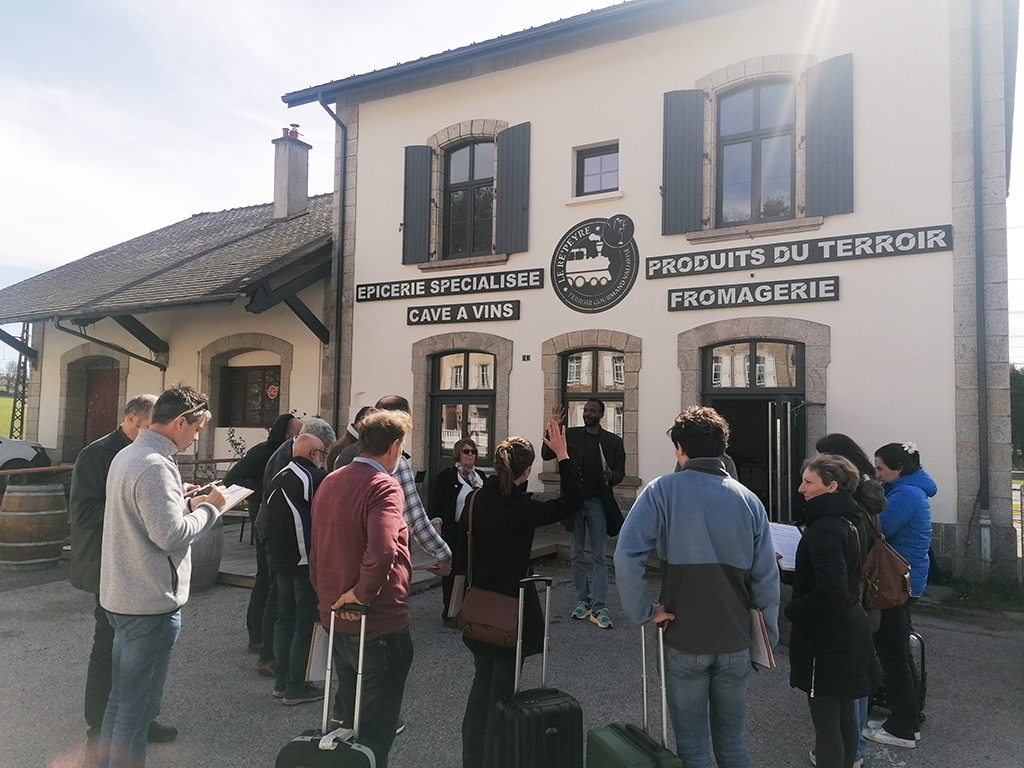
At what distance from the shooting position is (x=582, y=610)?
19.3 feet

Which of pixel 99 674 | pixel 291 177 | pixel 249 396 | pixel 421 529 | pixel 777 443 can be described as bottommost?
pixel 99 674

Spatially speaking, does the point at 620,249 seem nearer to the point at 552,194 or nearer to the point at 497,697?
the point at 552,194

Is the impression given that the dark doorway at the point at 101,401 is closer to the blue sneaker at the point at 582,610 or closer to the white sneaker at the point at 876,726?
the blue sneaker at the point at 582,610

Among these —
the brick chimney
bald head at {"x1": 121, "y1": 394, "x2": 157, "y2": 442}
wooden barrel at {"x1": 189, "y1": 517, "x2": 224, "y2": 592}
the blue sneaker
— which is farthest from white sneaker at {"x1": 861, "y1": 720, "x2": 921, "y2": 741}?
the brick chimney

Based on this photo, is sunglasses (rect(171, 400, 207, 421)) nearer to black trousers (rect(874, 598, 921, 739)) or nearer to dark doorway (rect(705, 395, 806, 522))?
black trousers (rect(874, 598, 921, 739))

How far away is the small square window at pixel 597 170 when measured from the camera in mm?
9273

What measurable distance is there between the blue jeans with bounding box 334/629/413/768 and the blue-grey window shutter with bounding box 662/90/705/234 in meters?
6.85

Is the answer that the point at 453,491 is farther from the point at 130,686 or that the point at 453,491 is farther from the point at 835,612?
the point at 835,612

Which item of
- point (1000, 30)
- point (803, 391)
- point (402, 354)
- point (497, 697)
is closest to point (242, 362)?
point (402, 354)

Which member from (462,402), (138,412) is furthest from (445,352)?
(138,412)

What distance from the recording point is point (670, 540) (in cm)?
271

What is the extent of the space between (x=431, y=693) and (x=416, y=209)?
7.71 m

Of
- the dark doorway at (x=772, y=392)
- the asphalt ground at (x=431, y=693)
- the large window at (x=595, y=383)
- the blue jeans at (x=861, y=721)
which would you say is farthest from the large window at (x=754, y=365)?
the blue jeans at (x=861, y=721)

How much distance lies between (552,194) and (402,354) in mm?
3183
